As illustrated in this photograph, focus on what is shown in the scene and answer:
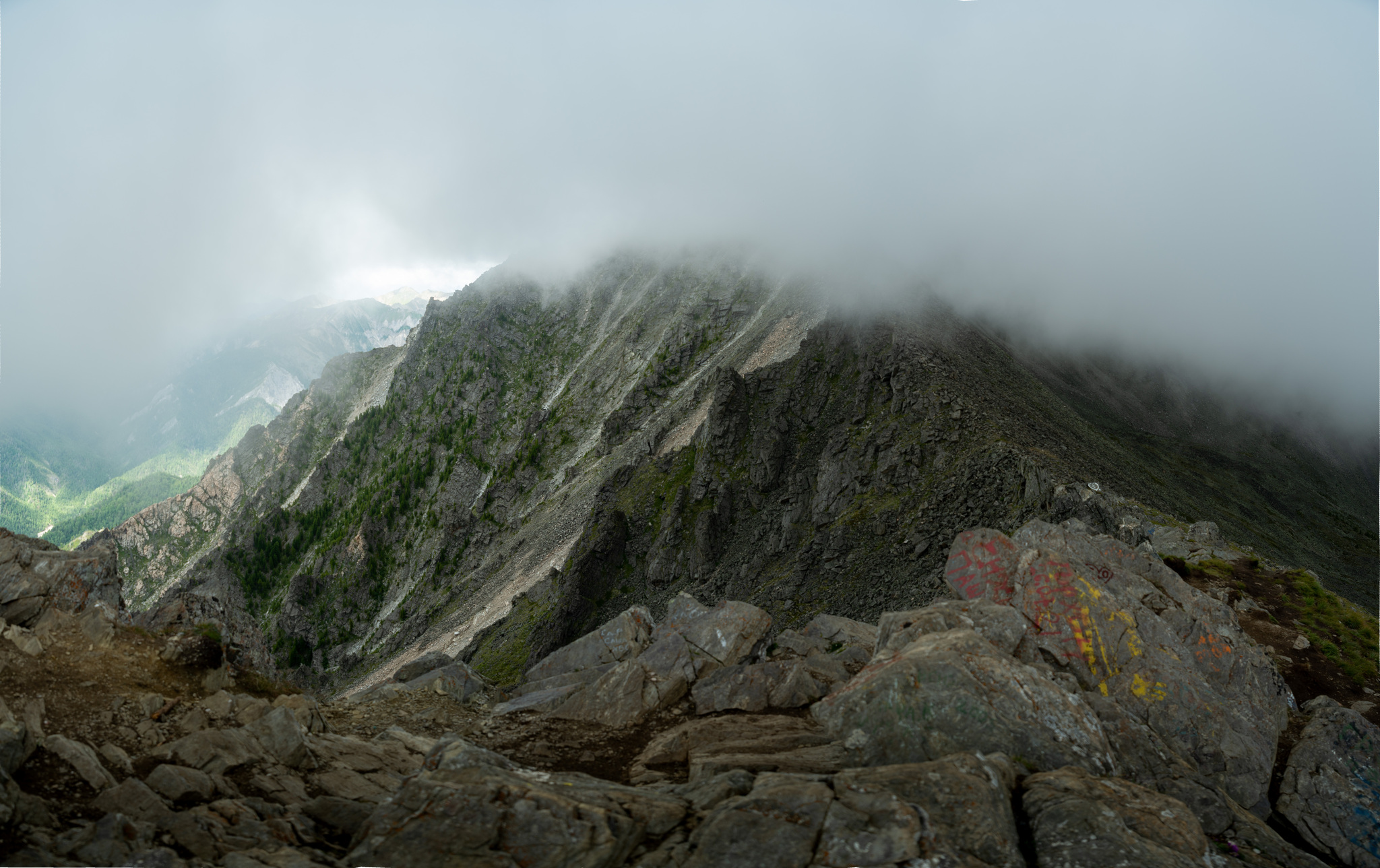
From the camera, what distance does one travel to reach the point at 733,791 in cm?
1109

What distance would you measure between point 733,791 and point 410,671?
20.9m

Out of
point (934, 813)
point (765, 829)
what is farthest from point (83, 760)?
point (934, 813)

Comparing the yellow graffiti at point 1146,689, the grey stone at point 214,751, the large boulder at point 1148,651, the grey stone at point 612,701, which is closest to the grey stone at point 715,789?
the grey stone at point 612,701

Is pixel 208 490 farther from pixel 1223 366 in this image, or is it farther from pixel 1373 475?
pixel 1373 475

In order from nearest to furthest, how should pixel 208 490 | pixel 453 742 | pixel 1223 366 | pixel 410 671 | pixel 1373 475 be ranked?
pixel 453 742 → pixel 410 671 → pixel 1373 475 → pixel 1223 366 → pixel 208 490

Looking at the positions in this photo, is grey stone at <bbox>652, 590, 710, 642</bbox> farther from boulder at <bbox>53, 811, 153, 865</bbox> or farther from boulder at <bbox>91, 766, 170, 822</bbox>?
boulder at <bbox>53, 811, 153, 865</bbox>

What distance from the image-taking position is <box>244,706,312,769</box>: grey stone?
13.4 metres

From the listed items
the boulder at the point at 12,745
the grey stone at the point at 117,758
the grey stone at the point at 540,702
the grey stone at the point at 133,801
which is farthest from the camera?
the grey stone at the point at 540,702

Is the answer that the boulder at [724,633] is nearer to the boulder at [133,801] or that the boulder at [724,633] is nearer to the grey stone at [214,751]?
the grey stone at [214,751]

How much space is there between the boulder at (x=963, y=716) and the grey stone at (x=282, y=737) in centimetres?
1219

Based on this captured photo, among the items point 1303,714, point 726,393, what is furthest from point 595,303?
point 1303,714

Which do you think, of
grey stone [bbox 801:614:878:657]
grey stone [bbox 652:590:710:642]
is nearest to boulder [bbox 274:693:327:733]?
grey stone [bbox 652:590:710:642]

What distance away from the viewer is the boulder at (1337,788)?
15453 mm

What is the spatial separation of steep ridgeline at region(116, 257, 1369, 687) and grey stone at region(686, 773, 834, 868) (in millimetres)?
26769
